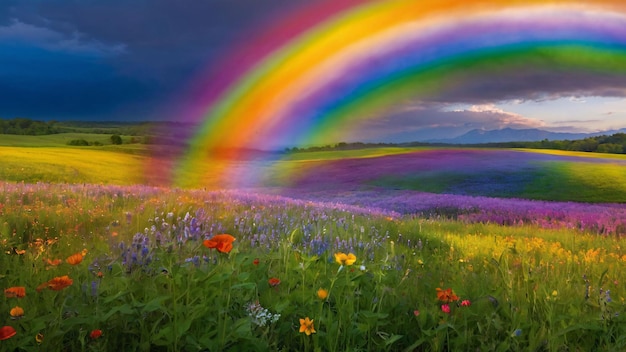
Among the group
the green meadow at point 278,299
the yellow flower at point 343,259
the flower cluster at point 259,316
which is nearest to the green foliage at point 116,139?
the green meadow at point 278,299

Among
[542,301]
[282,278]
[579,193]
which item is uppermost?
[282,278]

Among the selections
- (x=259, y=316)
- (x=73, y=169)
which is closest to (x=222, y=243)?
(x=259, y=316)

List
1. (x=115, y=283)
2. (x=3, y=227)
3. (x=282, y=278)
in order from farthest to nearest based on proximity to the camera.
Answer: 1. (x=3, y=227)
2. (x=282, y=278)
3. (x=115, y=283)

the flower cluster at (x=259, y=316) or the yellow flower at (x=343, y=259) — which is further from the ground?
the yellow flower at (x=343, y=259)

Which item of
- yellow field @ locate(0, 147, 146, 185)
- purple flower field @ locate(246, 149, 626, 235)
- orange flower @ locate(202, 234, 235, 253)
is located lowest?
purple flower field @ locate(246, 149, 626, 235)

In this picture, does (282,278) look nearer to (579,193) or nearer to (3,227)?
(3,227)

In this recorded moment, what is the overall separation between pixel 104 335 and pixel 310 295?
1.37 metres

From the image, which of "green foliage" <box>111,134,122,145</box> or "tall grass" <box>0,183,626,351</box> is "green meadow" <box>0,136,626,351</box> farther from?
"green foliage" <box>111,134,122,145</box>

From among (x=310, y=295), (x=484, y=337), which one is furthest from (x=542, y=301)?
(x=310, y=295)

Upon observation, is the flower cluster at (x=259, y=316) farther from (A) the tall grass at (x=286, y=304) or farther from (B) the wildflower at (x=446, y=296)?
(B) the wildflower at (x=446, y=296)

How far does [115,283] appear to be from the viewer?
10.2 ft

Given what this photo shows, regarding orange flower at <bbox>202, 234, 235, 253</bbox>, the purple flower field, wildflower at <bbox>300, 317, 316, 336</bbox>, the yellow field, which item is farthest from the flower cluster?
the yellow field

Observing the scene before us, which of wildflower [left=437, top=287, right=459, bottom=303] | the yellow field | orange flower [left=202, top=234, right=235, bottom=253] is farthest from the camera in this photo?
the yellow field

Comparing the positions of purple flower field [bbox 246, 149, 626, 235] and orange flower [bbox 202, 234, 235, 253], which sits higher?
orange flower [bbox 202, 234, 235, 253]
